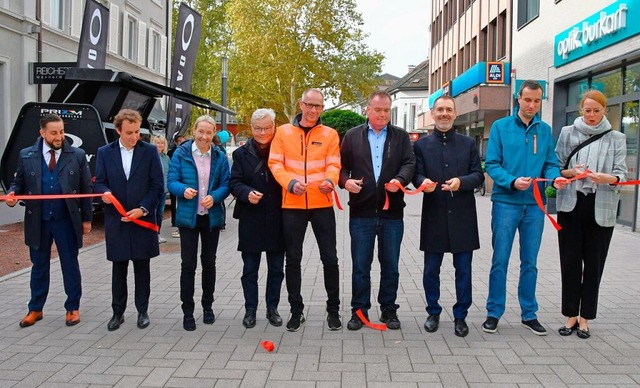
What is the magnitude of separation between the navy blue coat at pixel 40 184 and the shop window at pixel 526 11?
1622 centimetres

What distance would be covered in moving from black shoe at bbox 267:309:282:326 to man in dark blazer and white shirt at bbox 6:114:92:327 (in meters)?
1.67

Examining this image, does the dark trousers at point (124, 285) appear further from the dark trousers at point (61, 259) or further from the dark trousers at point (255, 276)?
the dark trousers at point (255, 276)

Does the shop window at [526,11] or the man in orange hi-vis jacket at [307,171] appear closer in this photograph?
the man in orange hi-vis jacket at [307,171]

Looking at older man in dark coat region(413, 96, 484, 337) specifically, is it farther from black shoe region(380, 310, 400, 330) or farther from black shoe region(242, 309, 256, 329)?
black shoe region(242, 309, 256, 329)

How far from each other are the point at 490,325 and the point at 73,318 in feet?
11.8

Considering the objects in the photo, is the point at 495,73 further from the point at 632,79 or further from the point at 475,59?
the point at 632,79

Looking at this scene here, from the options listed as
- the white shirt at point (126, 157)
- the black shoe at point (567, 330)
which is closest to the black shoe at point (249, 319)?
the white shirt at point (126, 157)

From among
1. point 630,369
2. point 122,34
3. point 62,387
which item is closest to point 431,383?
point 630,369

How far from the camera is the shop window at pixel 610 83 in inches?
503

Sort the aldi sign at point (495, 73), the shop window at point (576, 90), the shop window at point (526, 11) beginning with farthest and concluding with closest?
the aldi sign at point (495, 73), the shop window at point (526, 11), the shop window at point (576, 90)

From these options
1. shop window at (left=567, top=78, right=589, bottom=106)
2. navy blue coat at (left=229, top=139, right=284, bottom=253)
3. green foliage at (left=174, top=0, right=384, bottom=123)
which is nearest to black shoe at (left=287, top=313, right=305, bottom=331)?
navy blue coat at (left=229, top=139, right=284, bottom=253)

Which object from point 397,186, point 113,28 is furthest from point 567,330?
point 113,28

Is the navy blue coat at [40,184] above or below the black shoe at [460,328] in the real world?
above

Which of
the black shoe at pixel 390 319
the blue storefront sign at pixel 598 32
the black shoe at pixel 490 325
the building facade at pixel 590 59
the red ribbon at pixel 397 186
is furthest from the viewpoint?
the building facade at pixel 590 59
